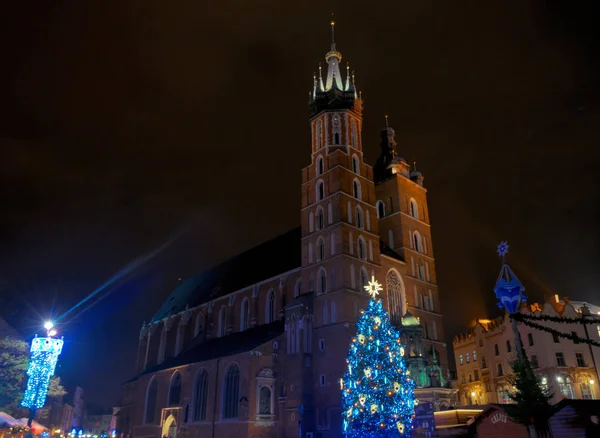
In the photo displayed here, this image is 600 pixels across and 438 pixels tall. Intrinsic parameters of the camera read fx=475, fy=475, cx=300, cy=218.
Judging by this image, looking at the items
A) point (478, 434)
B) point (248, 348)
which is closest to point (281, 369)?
point (248, 348)

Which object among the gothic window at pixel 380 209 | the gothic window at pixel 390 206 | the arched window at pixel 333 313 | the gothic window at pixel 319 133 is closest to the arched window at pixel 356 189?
the gothic window at pixel 319 133

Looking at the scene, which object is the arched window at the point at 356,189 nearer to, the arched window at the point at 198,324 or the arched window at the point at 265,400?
the arched window at the point at 265,400

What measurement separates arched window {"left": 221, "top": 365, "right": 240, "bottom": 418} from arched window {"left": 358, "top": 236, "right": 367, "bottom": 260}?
12.9 meters

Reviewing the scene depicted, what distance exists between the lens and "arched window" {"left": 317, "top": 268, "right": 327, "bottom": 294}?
36438mm

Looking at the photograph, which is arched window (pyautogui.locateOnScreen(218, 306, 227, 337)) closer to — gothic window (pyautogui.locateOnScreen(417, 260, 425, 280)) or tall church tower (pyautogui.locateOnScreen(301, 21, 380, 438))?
tall church tower (pyautogui.locateOnScreen(301, 21, 380, 438))

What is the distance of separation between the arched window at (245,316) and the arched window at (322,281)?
11.6m

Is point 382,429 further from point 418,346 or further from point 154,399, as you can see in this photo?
point 154,399

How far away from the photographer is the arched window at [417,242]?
1720 inches

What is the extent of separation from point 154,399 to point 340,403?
2214 cm

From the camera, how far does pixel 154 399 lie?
45.4 m

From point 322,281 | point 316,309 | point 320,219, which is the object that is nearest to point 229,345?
point 316,309

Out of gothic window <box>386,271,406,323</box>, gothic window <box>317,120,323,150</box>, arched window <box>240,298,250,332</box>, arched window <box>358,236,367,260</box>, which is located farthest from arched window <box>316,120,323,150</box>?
arched window <box>240,298,250,332</box>

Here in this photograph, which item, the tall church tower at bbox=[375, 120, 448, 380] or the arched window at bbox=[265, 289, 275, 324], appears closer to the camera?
the tall church tower at bbox=[375, 120, 448, 380]

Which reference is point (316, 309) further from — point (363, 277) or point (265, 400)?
point (265, 400)
